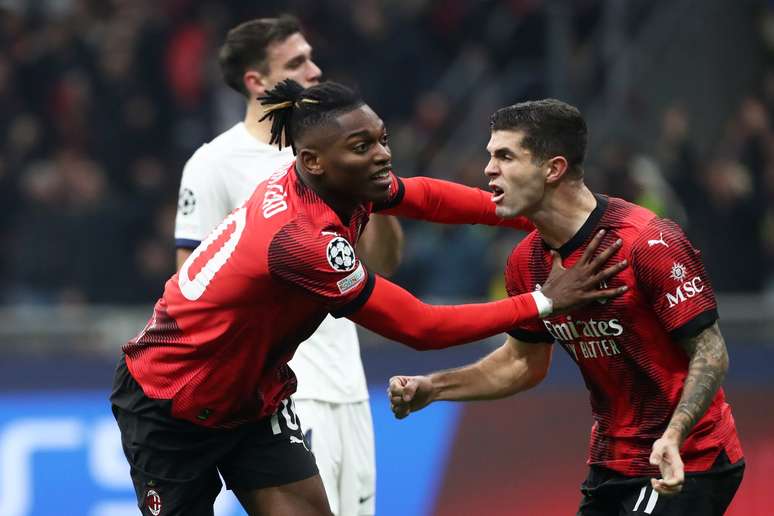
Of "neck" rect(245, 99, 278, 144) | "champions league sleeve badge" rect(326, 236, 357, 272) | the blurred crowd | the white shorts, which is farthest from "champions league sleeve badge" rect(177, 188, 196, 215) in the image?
the blurred crowd

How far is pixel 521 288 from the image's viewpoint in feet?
17.2

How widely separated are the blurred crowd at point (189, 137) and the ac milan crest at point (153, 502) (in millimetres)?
4923

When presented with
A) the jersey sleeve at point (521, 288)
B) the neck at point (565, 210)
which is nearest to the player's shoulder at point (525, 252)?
the jersey sleeve at point (521, 288)

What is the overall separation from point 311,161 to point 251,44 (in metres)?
1.63

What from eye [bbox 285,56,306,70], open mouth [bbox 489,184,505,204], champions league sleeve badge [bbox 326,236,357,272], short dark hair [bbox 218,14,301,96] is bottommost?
champions league sleeve badge [bbox 326,236,357,272]

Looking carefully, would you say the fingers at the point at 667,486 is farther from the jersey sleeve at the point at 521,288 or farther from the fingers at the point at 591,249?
the jersey sleeve at the point at 521,288

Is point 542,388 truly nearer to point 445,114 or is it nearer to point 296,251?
point 445,114

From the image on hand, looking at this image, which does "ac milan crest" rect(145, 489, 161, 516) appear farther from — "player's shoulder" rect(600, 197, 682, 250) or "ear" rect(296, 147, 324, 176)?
"player's shoulder" rect(600, 197, 682, 250)

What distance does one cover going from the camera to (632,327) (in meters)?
4.79

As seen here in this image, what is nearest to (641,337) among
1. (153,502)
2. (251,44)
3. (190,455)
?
(190,455)

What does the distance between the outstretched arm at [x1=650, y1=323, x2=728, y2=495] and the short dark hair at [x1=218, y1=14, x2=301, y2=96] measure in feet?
8.16

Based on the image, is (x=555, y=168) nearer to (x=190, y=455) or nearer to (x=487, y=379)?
(x=487, y=379)

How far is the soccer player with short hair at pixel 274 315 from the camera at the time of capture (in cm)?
474

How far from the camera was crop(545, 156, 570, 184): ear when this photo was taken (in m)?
4.92
